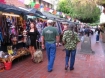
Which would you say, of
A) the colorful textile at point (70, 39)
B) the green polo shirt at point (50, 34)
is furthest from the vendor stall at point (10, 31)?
the colorful textile at point (70, 39)

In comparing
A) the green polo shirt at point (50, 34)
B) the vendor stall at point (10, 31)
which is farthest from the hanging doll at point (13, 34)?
the green polo shirt at point (50, 34)

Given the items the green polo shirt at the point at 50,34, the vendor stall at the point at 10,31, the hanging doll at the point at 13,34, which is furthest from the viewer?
the hanging doll at the point at 13,34

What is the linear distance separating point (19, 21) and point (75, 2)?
19376 mm

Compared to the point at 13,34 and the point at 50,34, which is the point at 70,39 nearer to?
the point at 50,34

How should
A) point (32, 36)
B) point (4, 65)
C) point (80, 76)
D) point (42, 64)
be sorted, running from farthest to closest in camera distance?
point (32, 36) < point (42, 64) < point (4, 65) < point (80, 76)

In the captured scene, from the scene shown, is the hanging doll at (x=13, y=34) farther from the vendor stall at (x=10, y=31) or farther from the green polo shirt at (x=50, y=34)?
the green polo shirt at (x=50, y=34)

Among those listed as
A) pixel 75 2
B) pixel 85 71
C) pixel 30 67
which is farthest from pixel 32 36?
pixel 75 2

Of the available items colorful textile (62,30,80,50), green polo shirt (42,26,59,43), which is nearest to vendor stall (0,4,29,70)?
green polo shirt (42,26,59,43)

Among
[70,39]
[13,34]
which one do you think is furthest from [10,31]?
[70,39]

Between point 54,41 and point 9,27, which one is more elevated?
point 9,27

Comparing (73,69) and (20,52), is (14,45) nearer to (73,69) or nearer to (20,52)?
(20,52)

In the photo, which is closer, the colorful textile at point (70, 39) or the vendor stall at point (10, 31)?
the colorful textile at point (70, 39)

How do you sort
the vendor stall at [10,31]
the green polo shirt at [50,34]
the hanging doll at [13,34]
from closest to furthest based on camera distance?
the green polo shirt at [50,34] → the vendor stall at [10,31] → the hanging doll at [13,34]

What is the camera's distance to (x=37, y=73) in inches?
237
